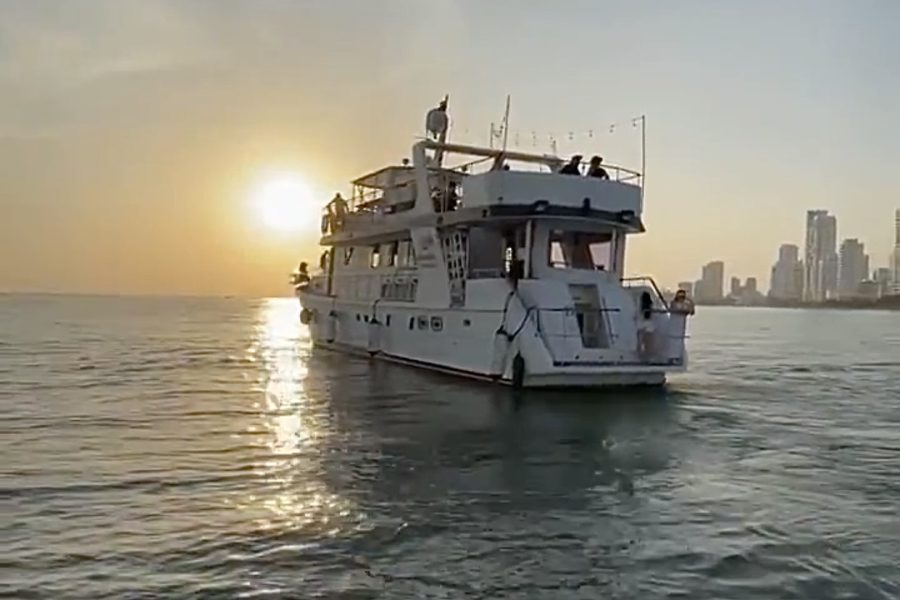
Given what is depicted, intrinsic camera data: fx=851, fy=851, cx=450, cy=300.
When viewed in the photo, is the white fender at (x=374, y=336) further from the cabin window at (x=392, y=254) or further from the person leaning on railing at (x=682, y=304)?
the person leaning on railing at (x=682, y=304)

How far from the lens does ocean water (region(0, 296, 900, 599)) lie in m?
6.97

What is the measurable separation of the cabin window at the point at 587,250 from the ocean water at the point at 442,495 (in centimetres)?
395

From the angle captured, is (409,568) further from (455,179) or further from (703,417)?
(455,179)

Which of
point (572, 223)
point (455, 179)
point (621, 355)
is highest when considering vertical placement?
point (455, 179)

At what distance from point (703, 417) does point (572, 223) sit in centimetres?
650

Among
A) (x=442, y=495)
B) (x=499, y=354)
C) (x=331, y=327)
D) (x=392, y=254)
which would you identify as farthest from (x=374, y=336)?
(x=442, y=495)

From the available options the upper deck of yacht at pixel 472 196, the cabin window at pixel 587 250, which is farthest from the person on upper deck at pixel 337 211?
the cabin window at pixel 587 250

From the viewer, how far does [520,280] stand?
67.4 feet

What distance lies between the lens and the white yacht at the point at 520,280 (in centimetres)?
2017

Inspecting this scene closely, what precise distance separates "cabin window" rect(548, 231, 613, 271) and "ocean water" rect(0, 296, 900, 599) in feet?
13.0

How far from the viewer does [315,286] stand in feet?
119

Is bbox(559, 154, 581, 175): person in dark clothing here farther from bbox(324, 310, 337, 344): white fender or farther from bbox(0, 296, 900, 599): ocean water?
bbox(324, 310, 337, 344): white fender

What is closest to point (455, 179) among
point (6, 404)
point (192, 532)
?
point (6, 404)

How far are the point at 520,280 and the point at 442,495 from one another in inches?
441
